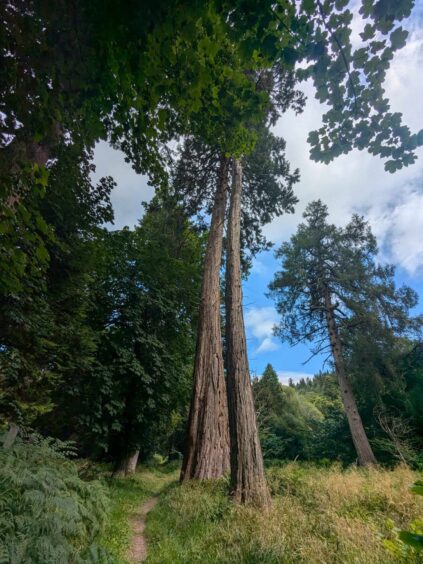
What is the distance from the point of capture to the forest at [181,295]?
2.09m

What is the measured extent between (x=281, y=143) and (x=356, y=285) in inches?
325

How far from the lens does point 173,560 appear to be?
11.6 feet

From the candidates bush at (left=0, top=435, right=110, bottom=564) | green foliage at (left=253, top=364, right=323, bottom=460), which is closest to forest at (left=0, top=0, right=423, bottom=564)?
bush at (left=0, top=435, right=110, bottom=564)

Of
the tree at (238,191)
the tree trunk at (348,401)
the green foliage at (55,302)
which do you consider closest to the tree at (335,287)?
the tree trunk at (348,401)

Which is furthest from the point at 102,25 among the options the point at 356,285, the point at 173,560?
the point at 356,285

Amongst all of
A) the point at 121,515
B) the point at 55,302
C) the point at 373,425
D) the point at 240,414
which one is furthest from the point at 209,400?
the point at 373,425

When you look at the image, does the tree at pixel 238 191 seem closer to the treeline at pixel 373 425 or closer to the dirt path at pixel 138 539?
the dirt path at pixel 138 539

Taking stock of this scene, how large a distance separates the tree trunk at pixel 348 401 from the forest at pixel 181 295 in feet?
0.28

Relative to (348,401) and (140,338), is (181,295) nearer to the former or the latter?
(140,338)

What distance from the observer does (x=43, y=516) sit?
321 centimetres

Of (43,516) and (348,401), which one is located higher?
(348,401)

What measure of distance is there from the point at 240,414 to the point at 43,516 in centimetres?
332

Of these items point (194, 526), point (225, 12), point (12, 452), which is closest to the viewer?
point (225, 12)

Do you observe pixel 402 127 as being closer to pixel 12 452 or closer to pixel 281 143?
pixel 12 452
